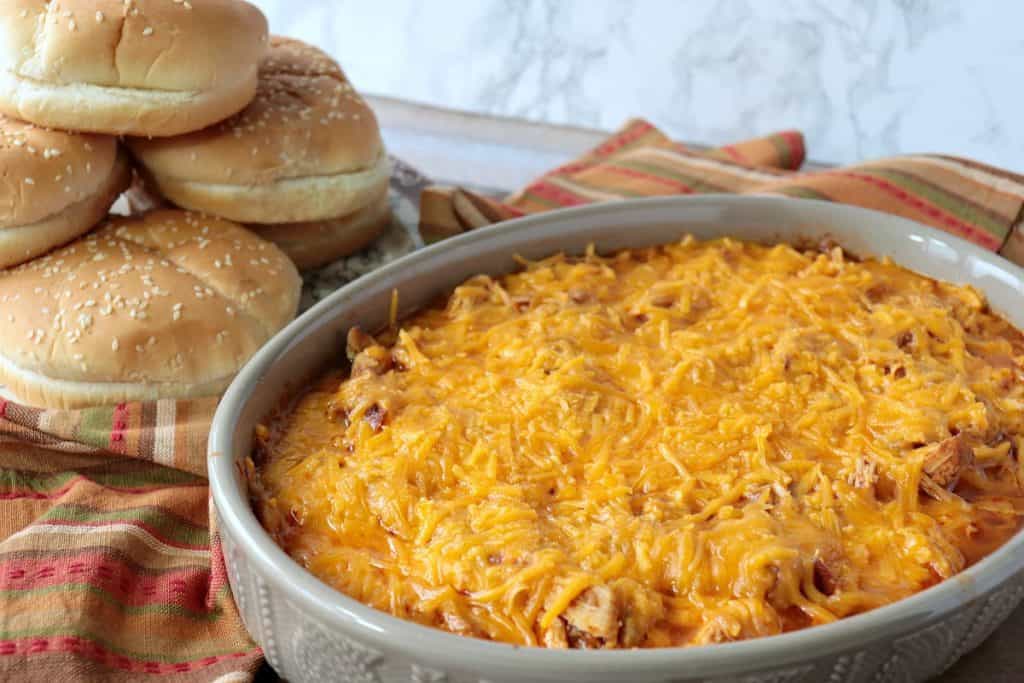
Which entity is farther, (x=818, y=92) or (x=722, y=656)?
(x=818, y=92)

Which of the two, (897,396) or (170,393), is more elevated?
(897,396)

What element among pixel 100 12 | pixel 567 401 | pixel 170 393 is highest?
pixel 100 12

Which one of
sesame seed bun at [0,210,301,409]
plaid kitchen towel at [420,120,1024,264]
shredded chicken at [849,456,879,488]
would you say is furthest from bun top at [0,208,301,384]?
shredded chicken at [849,456,879,488]

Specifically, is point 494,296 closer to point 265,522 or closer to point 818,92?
point 265,522

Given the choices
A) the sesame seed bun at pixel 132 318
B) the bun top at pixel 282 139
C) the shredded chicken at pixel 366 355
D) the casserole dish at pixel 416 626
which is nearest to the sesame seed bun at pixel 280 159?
the bun top at pixel 282 139

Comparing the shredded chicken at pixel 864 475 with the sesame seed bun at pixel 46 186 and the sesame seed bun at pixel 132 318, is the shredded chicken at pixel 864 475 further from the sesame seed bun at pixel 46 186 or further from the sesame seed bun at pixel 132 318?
the sesame seed bun at pixel 46 186

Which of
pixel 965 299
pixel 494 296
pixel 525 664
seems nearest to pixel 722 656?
pixel 525 664

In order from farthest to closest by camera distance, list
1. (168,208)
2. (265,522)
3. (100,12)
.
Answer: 1. (168,208)
2. (100,12)
3. (265,522)
